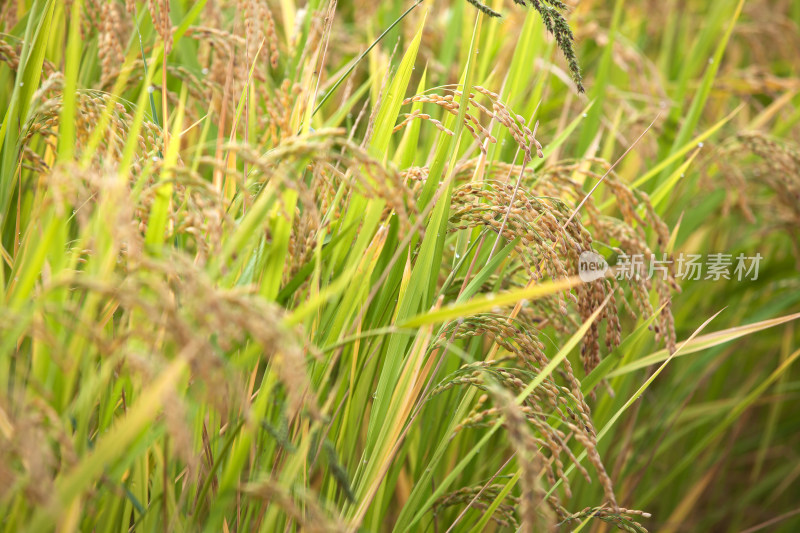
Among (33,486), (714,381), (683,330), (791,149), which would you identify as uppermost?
(791,149)

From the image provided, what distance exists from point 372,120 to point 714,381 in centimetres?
164

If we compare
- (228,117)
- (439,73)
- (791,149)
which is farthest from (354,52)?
(791,149)

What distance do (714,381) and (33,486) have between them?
2088mm

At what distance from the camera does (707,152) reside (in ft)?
6.14

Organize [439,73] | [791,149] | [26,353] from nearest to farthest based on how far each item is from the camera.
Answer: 1. [26,353]
2. [791,149]
3. [439,73]

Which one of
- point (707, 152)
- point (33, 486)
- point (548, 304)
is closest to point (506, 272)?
point (548, 304)

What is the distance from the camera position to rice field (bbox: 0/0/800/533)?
2.21 feet

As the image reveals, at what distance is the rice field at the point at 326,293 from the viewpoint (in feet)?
2.21

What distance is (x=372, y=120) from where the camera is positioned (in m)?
1.07

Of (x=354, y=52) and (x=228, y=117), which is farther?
(x=354, y=52)

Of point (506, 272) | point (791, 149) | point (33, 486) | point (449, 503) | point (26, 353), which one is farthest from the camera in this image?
point (791, 149)

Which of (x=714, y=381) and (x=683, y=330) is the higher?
(x=683, y=330)

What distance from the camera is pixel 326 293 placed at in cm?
69

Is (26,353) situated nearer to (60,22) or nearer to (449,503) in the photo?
(449,503)
